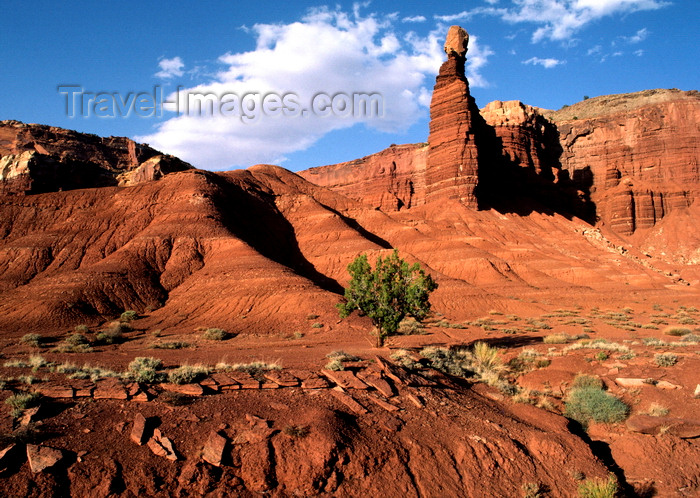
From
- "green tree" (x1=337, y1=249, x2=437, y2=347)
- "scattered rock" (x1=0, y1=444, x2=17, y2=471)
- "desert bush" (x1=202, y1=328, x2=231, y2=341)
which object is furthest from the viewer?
"desert bush" (x1=202, y1=328, x2=231, y2=341)

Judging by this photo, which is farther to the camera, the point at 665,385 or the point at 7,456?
the point at 665,385

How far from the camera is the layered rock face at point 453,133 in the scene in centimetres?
6794

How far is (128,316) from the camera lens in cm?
3111

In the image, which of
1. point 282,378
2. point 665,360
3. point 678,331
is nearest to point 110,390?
point 282,378

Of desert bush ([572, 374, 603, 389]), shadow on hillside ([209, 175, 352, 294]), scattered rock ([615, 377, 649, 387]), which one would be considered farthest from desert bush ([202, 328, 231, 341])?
shadow on hillside ([209, 175, 352, 294])

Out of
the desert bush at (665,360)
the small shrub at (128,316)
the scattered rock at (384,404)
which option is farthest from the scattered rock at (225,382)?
the small shrub at (128,316)

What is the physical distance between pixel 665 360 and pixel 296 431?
13415 mm

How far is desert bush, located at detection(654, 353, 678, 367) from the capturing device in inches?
548

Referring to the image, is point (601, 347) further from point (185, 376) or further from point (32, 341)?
point (32, 341)

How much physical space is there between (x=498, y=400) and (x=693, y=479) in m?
4.13

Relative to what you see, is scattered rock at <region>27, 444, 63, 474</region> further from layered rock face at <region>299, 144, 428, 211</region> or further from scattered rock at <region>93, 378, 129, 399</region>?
layered rock face at <region>299, 144, 428, 211</region>

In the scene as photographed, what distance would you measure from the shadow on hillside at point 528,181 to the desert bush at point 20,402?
6690cm

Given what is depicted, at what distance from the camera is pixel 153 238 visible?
4303 centimetres

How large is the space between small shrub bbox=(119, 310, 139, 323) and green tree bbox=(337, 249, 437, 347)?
19.8 metres
